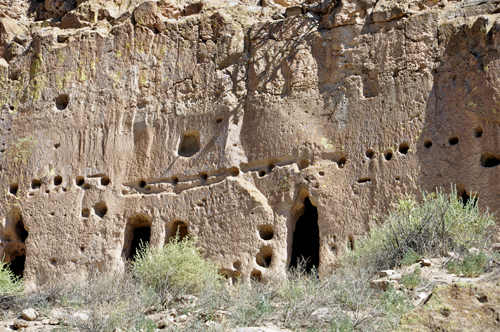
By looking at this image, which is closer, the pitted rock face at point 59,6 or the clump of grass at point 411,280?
the clump of grass at point 411,280

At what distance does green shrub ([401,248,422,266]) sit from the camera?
7703mm

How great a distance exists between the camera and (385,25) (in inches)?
450

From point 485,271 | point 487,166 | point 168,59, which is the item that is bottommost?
point 485,271

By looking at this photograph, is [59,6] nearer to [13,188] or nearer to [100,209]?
[13,188]

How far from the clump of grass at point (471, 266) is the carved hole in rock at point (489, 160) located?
3.22m

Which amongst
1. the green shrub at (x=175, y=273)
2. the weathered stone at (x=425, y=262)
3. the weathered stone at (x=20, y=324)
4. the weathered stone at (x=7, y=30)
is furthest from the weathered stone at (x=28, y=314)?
the weathered stone at (x=7, y=30)

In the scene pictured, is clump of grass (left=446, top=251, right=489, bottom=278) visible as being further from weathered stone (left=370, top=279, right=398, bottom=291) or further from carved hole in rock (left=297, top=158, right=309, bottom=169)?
carved hole in rock (left=297, top=158, right=309, bottom=169)

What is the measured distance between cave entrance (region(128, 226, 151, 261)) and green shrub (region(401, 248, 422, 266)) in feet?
20.0

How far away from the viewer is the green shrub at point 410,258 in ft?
25.3

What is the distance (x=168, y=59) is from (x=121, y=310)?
6.57 metres

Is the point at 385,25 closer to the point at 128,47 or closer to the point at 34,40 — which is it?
the point at 128,47

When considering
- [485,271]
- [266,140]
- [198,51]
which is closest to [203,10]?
[198,51]

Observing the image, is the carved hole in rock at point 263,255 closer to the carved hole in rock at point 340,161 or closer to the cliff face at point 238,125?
the cliff face at point 238,125

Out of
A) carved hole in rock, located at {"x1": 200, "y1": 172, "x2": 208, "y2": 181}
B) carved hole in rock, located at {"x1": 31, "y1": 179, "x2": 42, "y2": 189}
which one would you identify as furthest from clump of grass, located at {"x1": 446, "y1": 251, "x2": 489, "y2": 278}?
carved hole in rock, located at {"x1": 31, "y1": 179, "x2": 42, "y2": 189}
